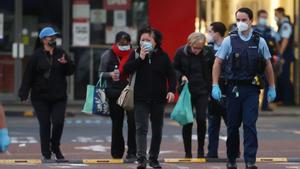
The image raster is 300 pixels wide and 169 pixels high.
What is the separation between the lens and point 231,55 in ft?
36.0

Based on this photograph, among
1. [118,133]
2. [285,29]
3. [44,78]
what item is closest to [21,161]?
[44,78]

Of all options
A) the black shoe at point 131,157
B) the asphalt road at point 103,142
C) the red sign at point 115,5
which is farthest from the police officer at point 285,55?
the black shoe at point 131,157

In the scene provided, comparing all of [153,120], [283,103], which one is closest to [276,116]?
[283,103]

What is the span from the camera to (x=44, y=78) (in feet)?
41.2

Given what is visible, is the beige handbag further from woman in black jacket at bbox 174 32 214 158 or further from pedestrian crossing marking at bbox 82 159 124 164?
woman in black jacket at bbox 174 32 214 158

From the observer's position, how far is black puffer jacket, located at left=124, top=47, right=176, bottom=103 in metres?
11.5

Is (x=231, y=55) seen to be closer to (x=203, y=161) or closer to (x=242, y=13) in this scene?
(x=242, y=13)

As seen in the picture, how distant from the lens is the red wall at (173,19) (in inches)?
844

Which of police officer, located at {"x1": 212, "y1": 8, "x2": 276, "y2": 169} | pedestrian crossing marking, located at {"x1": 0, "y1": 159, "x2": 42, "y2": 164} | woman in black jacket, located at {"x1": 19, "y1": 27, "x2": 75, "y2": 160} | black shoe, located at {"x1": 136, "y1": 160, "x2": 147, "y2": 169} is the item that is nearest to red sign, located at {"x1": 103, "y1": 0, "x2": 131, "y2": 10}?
woman in black jacket, located at {"x1": 19, "y1": 27, "x2": 75, "y2": 160}

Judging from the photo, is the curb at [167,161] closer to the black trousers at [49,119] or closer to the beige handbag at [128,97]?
the black trousers at [49,119]

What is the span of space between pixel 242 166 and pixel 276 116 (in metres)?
8.41

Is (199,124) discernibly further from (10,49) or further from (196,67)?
(10,49)

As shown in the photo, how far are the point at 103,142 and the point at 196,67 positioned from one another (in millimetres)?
3211

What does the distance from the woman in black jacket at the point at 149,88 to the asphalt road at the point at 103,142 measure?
0.61 m
